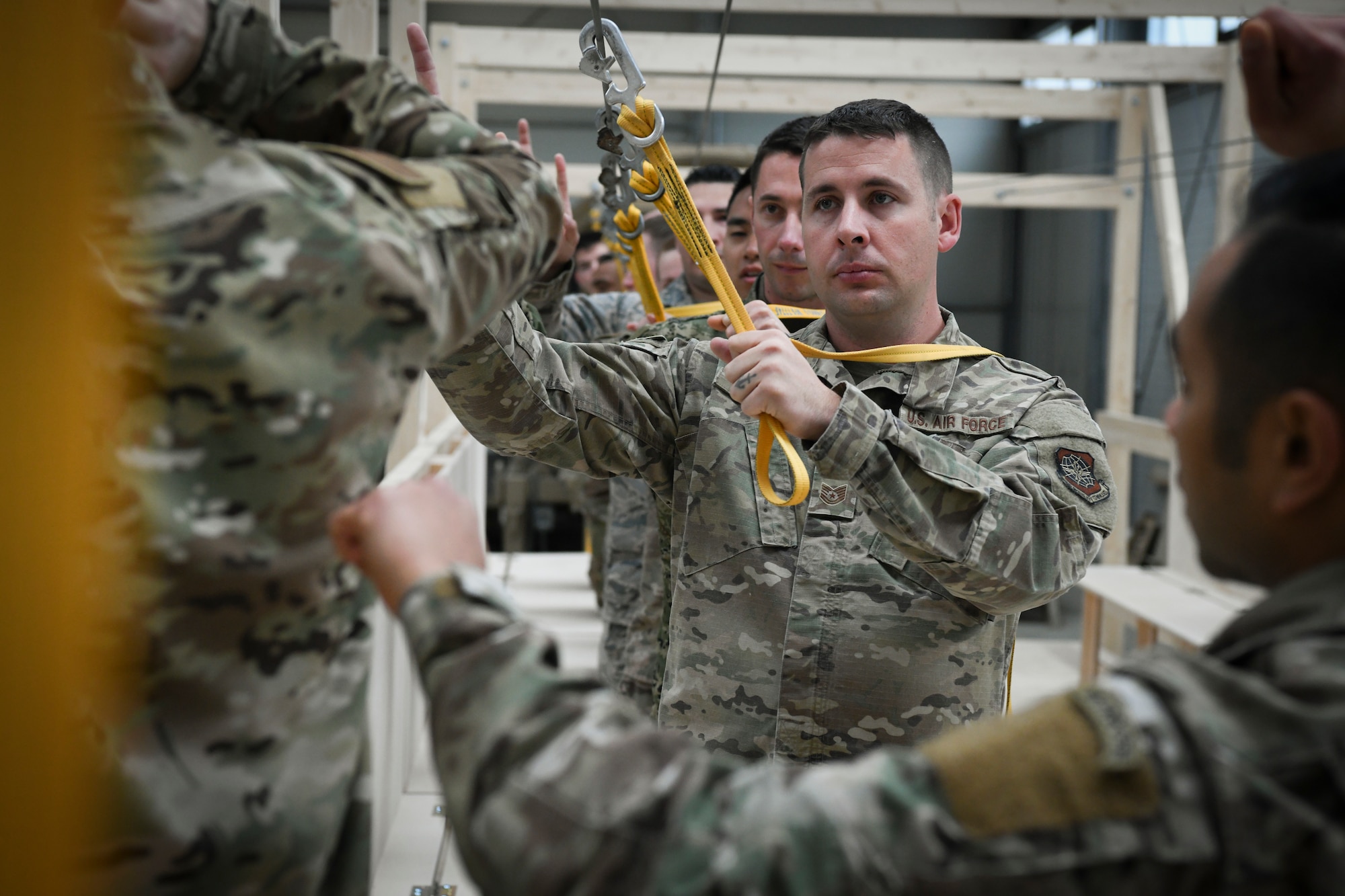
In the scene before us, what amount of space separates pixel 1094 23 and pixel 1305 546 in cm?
1001

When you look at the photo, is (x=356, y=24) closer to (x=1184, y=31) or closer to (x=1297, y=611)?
(x=1297, y=611)

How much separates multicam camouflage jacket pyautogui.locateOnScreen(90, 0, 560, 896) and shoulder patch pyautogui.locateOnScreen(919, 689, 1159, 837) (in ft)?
1.61

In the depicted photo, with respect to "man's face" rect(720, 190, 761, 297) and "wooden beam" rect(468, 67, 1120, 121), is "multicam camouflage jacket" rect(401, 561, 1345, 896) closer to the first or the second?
"man's face" rect(720, 190, 761, 297)

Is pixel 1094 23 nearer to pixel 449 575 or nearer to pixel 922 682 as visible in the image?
pixel 922 682

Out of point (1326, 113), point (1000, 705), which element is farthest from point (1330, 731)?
point (1000, 705)

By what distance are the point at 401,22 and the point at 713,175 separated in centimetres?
120

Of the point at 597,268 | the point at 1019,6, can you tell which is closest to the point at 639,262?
the point at 597,268

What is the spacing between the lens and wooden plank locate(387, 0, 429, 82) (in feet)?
10.1

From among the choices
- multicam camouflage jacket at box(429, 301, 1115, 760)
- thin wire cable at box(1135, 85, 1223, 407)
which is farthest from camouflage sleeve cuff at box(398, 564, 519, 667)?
thin wire cable at box(1135, 85, 1223, 407)

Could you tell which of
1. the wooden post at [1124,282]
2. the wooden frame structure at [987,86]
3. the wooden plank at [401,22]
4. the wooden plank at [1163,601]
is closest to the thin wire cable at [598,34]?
the wooden plank at [401,22]

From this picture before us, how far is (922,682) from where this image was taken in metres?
1.73

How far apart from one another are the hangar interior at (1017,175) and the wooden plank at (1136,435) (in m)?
0.02

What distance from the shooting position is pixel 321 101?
3.29 ft

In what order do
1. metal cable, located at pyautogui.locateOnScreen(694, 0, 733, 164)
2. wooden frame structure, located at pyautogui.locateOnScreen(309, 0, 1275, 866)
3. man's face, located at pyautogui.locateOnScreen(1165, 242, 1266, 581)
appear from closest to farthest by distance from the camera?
man's face, located at pyautogui.locateOnScreen(1165, 242, 1266, 581)
metal cable, located at pyautogui.locateOnScreen(694, 0, 733, 164)
wooden frame structure, located at pyautogui.locateOnScreen(309, 0, 1275, 866)
